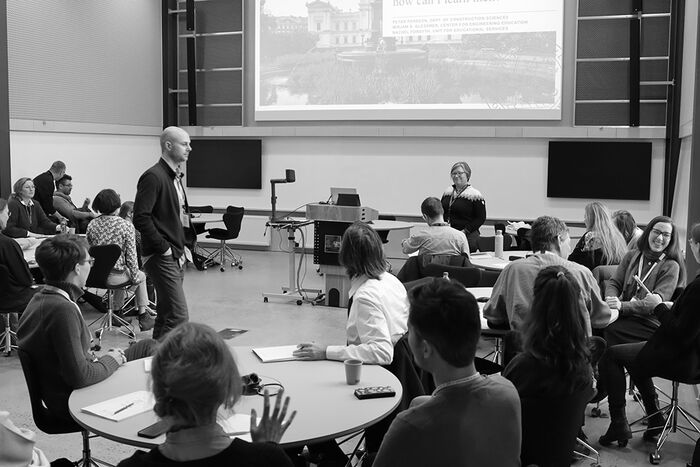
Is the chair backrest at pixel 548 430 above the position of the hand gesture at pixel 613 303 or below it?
below

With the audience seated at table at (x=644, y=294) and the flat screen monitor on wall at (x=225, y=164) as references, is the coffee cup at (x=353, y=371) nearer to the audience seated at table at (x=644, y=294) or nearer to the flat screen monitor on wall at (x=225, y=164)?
the audience seated at table at (x=644, y=294)

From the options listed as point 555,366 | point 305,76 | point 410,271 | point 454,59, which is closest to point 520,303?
point 555,366

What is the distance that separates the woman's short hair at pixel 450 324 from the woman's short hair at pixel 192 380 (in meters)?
0.54

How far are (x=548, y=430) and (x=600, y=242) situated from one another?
10.6 ft

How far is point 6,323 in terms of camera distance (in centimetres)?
593

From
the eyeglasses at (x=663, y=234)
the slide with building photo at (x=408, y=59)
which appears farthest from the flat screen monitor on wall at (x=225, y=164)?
the eyeglasses at (x=663, y=234)

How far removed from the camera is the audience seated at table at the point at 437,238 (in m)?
5.87

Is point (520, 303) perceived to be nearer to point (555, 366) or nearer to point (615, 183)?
point (555, 366)

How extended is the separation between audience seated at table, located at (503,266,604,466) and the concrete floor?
4.62 feet

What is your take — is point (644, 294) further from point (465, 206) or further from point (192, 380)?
point (192, 380)

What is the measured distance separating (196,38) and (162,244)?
8.84 meters

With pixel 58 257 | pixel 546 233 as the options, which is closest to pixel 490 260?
pixel 546 233

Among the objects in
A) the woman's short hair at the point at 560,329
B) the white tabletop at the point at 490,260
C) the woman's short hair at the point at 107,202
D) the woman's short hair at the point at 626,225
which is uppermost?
the woman's short hair at the point at 107,202

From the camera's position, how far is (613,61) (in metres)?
10.3
